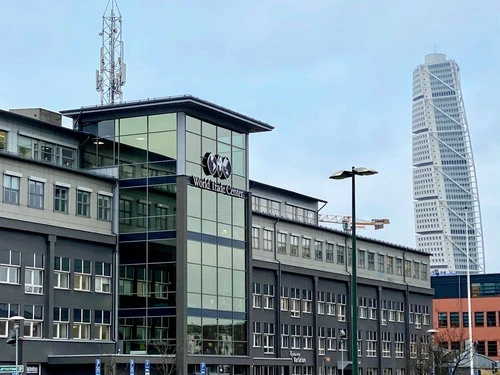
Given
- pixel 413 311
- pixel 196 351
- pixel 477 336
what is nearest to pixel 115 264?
pixel 196 351

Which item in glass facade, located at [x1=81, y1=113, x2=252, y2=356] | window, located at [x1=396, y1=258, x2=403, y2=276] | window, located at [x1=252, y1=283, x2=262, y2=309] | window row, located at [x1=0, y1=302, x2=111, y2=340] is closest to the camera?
window row, located at [x1=0, y1=302, x2=111, y2=340]

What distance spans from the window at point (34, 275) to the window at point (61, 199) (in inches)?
131

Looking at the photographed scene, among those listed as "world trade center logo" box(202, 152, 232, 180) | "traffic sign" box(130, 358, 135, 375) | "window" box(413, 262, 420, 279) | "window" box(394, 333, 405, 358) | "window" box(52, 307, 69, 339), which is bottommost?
"traffic sign" box(130, 358, 135, 375)

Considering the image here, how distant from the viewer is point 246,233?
7481cm

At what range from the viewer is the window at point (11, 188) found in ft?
203

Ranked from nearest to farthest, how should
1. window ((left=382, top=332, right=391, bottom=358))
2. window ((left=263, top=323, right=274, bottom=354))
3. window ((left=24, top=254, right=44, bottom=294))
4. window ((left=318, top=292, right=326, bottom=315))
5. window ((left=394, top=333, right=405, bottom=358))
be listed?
window ((left=24, top=254, right=44, bottom=294)) → window ((left=263, top=323, right=274, bottom=354)) → window ((left=318, top=292, right=326, bottom=315)) → window ((left=382, top=332, right=391, bottom=358)) → window ((left=394, top=333, right=405, bottom=358))

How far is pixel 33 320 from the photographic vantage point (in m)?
63.2

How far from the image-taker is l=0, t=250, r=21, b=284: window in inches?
2420

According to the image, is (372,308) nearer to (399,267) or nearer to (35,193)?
(399,267)

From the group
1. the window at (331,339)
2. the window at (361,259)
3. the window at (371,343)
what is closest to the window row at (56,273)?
the window at (331,339)

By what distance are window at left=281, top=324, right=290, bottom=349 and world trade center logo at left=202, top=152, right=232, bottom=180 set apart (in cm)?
2041

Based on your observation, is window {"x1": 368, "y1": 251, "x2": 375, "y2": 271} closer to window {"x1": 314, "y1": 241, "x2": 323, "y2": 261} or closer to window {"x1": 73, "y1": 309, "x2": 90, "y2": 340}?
window {"x1": 314, "y1": 241, "x2": 323, "y2": 261}

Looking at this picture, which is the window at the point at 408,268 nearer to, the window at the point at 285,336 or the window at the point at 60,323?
the window at the point at 285,336

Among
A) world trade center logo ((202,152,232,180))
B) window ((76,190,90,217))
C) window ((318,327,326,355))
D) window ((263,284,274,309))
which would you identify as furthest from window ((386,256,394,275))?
window ((76,190,90,217))
